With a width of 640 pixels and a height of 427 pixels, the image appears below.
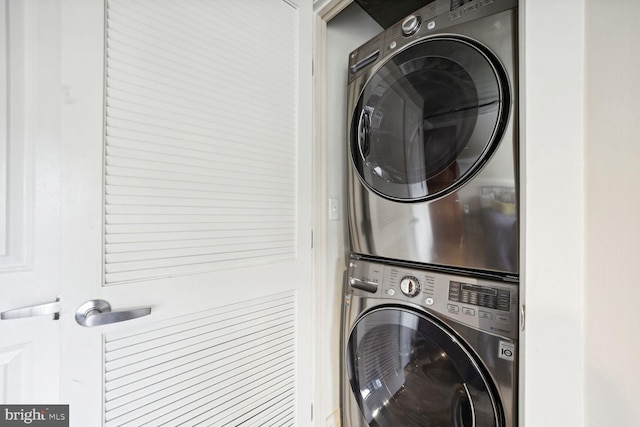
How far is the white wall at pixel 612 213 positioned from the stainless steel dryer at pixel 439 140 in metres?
0.25

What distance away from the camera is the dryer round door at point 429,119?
694mm

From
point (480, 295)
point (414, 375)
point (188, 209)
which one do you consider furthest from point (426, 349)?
point (188, 209)

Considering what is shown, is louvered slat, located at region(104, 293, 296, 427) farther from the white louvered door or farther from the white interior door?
the white interior door

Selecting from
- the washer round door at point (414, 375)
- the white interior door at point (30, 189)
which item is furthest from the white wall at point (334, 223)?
the white interior door at point (30, 189)

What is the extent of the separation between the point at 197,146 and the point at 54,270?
1.82 feet

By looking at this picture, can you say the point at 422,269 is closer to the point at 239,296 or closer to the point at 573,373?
the point at 573,373

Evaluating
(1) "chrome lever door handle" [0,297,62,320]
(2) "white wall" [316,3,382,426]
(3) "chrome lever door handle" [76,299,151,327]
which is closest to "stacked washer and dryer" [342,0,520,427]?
(2) "white wall" [316,3,382,426]

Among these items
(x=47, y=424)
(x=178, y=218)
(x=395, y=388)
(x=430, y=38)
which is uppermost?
(x=430, y=38)

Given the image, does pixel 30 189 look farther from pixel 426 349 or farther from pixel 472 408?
pixel 472 408

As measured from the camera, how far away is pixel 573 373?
39 centimetres

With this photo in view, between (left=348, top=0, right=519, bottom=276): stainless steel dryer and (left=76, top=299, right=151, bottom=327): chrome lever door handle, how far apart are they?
815 millimetres

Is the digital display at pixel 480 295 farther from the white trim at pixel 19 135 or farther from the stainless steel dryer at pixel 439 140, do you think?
the white trim at pixel 19 135

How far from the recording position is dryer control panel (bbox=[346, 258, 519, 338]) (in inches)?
25.6

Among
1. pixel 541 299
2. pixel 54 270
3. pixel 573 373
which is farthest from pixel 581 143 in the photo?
pixel 54 270
